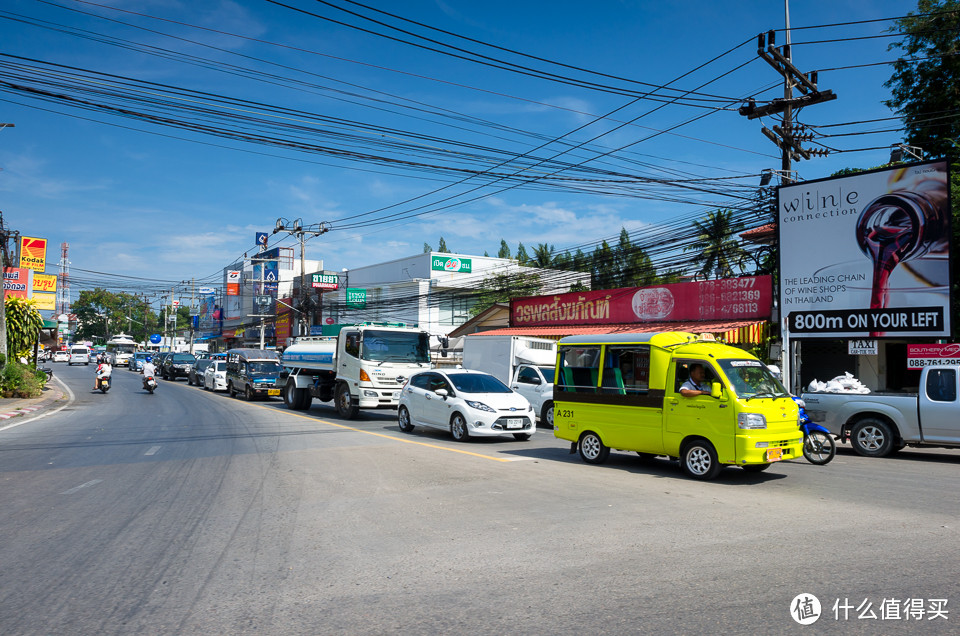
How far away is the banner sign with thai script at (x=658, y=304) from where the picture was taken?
23688 mm

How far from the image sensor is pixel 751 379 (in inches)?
398

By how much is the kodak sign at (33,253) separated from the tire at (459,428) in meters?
48.3

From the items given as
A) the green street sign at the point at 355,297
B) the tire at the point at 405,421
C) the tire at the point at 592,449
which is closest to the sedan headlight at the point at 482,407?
the tire at the point at 405,421

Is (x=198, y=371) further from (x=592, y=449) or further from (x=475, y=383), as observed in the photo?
(x=592, y=449)

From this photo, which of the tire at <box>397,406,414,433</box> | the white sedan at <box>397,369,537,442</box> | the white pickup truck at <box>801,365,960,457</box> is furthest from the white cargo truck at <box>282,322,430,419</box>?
the white pickup truck at <box>801,365,960,457</box>

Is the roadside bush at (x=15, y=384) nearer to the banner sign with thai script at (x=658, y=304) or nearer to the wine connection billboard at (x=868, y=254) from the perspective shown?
the banner sign with thai script at (x=658, y=304)

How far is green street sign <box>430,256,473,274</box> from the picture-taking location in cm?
5206

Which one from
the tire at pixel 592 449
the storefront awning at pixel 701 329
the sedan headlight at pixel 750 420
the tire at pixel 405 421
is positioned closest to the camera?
the sedan headlight at pixel 750 420

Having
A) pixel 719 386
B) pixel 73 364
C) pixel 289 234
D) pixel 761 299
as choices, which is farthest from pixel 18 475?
pixel 73 364

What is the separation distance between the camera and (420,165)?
58.9 feet

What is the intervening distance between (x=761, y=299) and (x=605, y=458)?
558 inches

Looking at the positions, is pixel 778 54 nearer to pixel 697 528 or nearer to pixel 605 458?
pixel 605 458

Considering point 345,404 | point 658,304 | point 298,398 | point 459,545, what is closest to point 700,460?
point 459,545

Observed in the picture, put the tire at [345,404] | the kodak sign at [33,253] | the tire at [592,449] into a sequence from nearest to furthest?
the tire at [592,449]
the tire at [345,404]
the kodak sign at [33,253]
